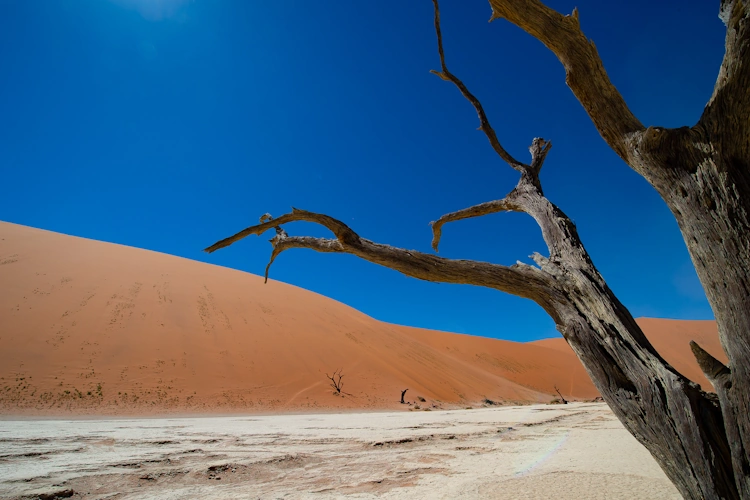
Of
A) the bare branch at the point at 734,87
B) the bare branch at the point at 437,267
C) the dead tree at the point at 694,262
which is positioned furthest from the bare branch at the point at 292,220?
the bare branch at the point at 734,87

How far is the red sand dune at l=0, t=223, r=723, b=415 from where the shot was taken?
613 inches

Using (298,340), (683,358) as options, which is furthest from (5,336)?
(683,358)

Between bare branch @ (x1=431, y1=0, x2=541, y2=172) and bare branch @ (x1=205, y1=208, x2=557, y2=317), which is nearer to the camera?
bare branch @ (x1=205, y1=208, x2=557, y2=317)

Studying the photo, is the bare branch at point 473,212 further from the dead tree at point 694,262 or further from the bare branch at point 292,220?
the bare branch at point 292,220

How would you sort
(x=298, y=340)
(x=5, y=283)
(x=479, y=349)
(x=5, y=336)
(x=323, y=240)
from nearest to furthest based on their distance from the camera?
1. (x=323, y=240)
2. (x=5, y=336)
3. (x=5, y=283)
4. (x=298, y=340)
5. (x=479, y=349)

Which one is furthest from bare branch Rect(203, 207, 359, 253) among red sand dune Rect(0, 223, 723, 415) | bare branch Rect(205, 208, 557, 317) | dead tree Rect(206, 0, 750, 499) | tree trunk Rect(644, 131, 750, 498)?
red sand dune Rect(0, 223, 723, 415)

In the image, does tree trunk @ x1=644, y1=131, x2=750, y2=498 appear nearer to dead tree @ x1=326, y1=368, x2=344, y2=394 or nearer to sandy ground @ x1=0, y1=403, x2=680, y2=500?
sandy ground @ x1=0, y1=403, x2=680, y2=500

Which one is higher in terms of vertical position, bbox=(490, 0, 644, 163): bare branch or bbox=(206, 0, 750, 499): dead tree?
bbox=(490, 0, 644, 163): bare branch

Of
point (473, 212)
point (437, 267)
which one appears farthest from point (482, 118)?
point (437, 267)

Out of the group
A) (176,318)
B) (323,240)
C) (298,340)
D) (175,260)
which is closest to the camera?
(323,240)

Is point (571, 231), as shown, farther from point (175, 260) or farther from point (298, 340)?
point (175, 260)

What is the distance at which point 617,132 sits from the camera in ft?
5.97

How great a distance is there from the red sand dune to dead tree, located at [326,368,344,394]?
39cm

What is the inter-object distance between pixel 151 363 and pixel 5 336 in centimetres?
568
